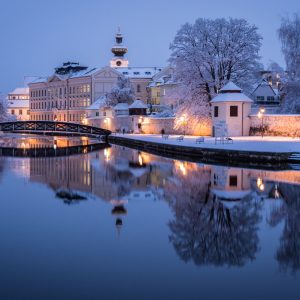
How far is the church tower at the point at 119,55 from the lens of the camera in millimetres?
95750

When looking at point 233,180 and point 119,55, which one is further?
point 119,55

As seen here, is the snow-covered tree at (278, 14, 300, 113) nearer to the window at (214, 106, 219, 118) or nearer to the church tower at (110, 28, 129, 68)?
the window at (214, 106, 219, 118)

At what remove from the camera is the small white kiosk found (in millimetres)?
36562

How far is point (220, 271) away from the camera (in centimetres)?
909

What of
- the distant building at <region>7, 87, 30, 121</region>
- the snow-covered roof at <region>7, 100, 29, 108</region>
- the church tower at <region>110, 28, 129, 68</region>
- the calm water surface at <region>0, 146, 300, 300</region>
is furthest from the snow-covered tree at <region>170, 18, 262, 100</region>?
the snow-covered roof at <region>7, 100, 29, 108</region>

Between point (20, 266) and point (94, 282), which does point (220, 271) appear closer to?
point (94, 282)

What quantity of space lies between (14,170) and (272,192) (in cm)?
1320

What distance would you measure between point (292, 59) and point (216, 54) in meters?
5.90

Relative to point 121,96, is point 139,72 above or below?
above

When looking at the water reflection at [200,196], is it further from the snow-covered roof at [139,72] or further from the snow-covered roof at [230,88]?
the snow-covered roof at [139,72]

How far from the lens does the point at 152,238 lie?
11.3m

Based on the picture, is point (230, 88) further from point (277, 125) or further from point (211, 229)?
point (211, 229)

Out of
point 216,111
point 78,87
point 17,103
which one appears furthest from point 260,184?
point 17,103

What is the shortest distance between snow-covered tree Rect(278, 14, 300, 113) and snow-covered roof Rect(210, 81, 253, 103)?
4.39m
